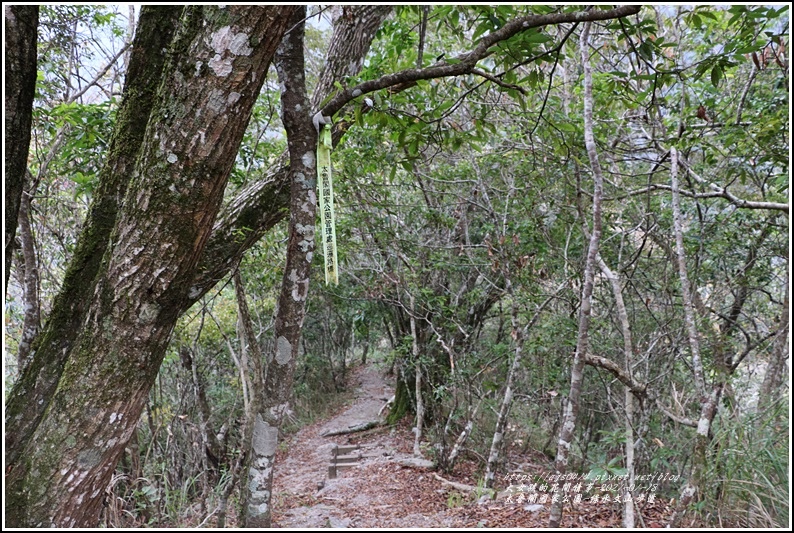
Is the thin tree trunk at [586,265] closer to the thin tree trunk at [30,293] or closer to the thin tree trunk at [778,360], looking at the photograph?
the thin tree trunk at [778,360]

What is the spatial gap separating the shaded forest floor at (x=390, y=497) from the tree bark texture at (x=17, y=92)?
3472 mm

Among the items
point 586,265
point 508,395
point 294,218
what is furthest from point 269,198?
point 508,395

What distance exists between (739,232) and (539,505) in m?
3.09

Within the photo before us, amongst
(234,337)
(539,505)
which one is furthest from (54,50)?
(539,505)

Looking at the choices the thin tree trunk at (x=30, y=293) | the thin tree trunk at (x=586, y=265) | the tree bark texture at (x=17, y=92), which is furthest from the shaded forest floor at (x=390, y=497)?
the tree bark texture at (x=17, y=92)

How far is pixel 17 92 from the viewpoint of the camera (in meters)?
1.66

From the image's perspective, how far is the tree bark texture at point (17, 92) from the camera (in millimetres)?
1646

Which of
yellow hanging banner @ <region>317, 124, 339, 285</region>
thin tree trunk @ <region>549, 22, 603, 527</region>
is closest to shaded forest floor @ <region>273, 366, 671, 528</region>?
thin tree trunk @ <region>549, 22, 603, 527</region>

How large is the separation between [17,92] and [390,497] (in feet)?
16.7

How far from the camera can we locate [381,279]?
22.1 feet

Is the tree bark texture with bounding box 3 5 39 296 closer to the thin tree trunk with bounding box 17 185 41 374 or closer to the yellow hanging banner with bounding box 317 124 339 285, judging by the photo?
the yellow hanging banner with bounding box 317 124 339 285

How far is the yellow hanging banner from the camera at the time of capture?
1940mm

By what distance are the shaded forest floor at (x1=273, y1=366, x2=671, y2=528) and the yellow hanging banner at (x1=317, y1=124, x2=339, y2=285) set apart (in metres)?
2.75

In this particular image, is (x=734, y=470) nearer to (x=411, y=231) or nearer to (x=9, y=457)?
(x=9, y=457)
